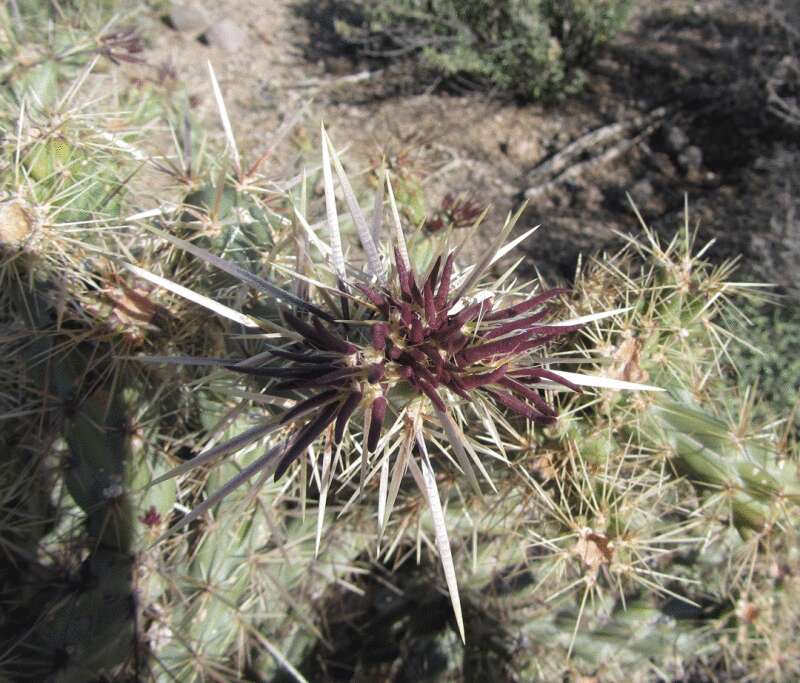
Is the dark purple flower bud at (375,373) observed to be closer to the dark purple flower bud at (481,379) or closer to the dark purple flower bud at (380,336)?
the dark purple flower bud at (380,336)

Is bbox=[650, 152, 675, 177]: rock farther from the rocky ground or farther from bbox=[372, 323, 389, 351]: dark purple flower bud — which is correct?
bbox=[372, 323, 389, 351]: dark purple flower bud

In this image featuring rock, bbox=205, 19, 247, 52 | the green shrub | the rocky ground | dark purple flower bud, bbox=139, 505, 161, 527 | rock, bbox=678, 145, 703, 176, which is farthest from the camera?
rock, bbox=205, 19, 247, 52

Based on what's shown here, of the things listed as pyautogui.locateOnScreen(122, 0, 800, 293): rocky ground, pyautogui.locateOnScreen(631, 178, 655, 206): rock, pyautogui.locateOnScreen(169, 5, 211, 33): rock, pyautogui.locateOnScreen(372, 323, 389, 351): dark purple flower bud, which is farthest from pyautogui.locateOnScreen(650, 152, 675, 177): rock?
pyautogui.locateOnScreen(372, 323, 389, 351): dark purple flower bud

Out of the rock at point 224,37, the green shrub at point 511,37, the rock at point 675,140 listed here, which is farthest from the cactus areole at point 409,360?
the rock at point 224,37

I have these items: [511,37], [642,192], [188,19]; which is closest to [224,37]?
[188,19]

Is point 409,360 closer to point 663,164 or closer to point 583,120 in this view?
point 663,164

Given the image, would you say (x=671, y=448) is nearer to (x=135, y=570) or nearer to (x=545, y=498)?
(x=545, y=498)
